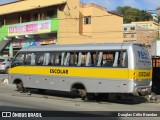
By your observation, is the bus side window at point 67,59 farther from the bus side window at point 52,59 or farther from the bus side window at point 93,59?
the bus side window at point 93,59

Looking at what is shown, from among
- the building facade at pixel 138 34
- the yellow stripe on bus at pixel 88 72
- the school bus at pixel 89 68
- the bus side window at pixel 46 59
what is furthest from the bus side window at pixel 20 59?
the building facade at pixel 138 34

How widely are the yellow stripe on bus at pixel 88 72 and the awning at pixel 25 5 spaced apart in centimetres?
2105

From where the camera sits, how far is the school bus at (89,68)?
55.6ft

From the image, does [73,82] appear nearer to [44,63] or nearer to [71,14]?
[44,63]

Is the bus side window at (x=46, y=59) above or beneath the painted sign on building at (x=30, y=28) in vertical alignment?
beneath

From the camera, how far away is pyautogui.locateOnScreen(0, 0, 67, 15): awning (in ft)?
138

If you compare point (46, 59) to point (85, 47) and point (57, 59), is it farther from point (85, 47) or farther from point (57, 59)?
point (85, 47)

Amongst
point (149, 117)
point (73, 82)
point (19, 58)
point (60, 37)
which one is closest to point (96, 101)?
point (73, 82)

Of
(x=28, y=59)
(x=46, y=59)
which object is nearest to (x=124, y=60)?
(x=46, y=59)

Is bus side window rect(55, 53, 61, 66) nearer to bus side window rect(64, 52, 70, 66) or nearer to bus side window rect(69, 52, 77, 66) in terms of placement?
bus side window rect(64, 52, 70, 66)

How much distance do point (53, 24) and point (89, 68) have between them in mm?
22773

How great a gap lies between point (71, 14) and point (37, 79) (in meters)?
22.4

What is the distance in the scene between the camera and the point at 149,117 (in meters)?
11.1

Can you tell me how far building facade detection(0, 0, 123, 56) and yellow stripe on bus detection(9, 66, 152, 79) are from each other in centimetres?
1982
